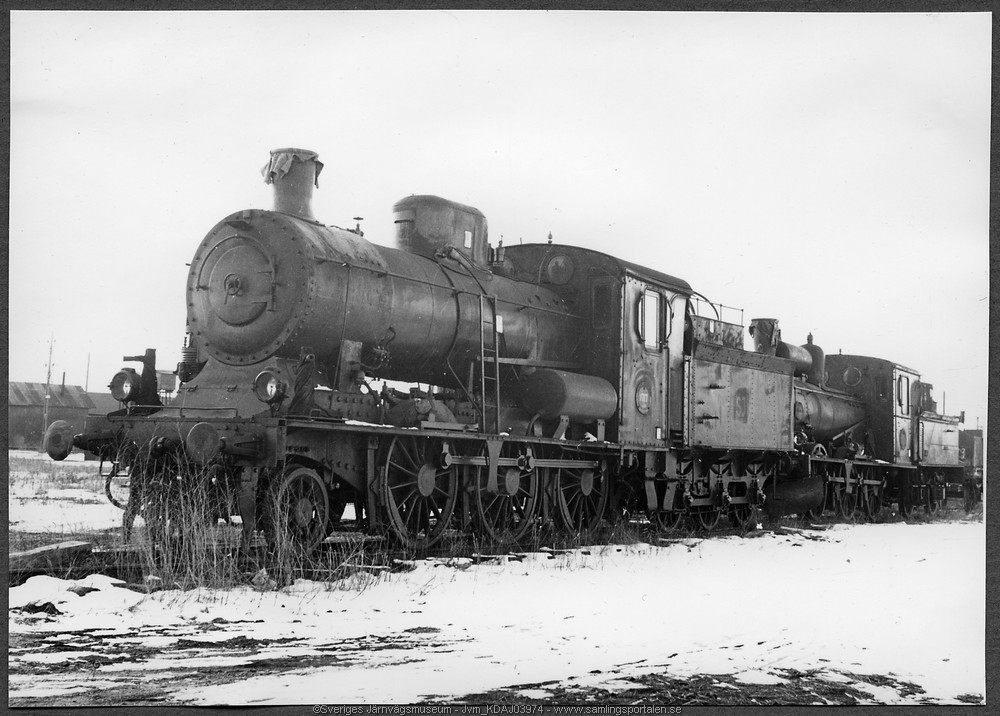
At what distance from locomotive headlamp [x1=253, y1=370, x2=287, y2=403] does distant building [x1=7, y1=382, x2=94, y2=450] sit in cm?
177

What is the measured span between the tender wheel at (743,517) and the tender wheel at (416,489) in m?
5.60

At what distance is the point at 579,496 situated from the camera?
12.0 m

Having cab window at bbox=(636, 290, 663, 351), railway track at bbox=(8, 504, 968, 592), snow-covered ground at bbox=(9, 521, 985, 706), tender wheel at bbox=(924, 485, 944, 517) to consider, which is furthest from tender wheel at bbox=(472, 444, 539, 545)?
tender wheel at bbox=(924, 485, 944, 517)

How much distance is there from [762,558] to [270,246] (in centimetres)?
637

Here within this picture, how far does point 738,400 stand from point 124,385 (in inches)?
339

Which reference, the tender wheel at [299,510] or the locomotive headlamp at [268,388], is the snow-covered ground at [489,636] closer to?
the tender wheel at [299,510]

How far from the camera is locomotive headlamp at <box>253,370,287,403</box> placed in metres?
7.97

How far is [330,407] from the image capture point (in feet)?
28.6

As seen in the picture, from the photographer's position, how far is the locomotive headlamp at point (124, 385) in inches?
352

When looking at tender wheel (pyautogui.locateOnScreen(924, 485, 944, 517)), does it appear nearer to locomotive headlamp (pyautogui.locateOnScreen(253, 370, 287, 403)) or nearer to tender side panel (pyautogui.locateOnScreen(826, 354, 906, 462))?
tender side panel (pyautogui.locateOnScreen(826, 354, 906, 462))

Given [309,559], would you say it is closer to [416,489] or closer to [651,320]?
[416,489]

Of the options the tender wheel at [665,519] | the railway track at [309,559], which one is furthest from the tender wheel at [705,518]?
the railway track at [309,559]

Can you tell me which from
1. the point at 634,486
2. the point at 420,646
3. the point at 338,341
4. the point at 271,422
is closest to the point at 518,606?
the point at 420,646

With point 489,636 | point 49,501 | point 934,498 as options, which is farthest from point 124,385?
point 934,498
